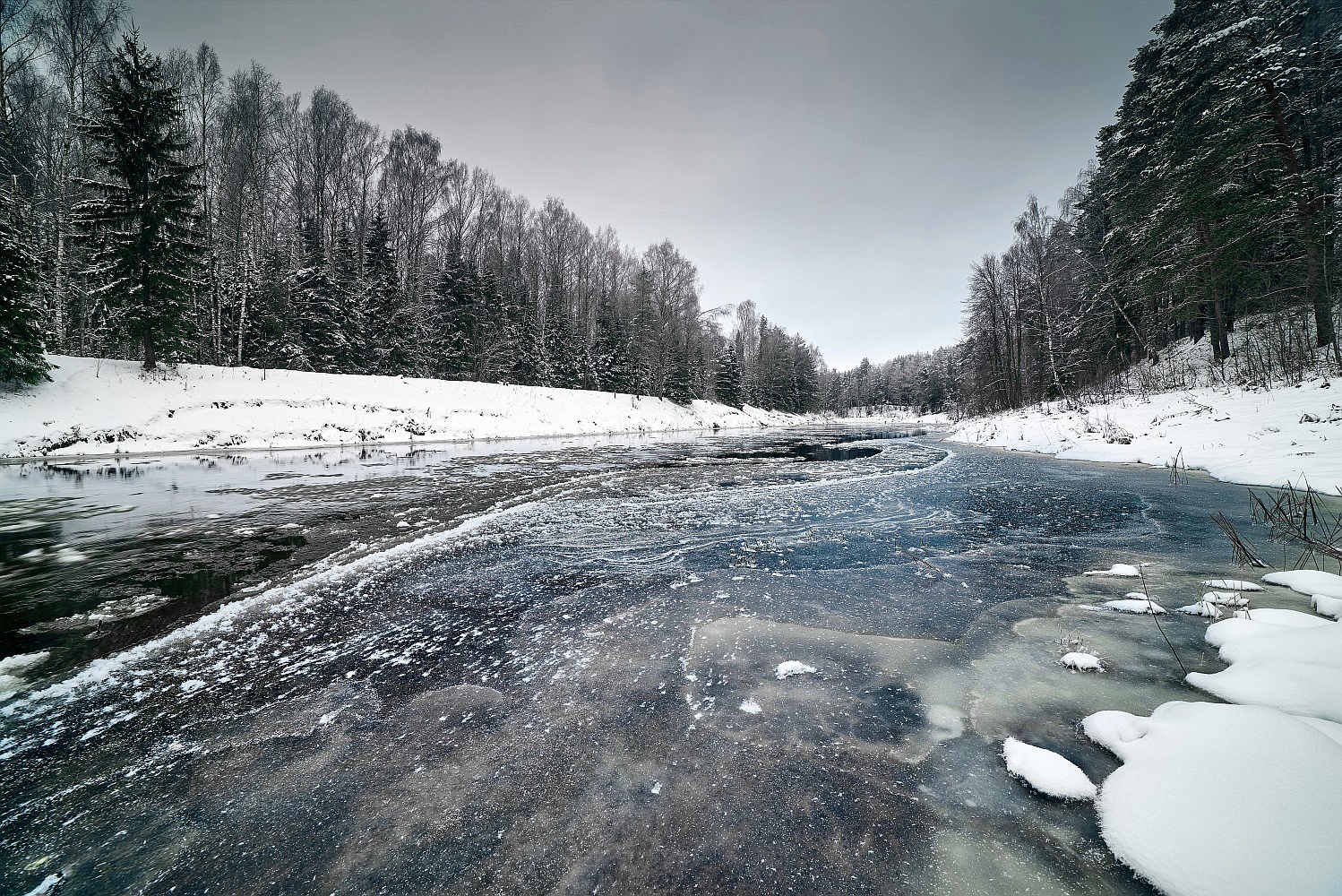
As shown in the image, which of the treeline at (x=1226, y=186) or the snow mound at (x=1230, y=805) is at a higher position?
the treeline at (x=1226, y=186)

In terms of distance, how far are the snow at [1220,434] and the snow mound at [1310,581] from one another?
8.39 ft

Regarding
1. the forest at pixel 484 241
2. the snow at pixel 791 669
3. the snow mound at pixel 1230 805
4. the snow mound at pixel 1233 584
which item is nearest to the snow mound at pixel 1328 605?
the snow mound at pixel 1233 584

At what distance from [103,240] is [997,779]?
1006 inches

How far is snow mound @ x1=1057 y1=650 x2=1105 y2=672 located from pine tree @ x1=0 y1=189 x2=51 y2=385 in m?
21.7

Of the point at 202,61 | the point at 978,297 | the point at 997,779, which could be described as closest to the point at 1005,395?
the point at 978,297

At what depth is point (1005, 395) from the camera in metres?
30.9

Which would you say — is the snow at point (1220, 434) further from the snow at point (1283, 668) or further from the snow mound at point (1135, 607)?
the snow at point (1283, 668)

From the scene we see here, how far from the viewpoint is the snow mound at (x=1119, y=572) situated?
392 centimetres

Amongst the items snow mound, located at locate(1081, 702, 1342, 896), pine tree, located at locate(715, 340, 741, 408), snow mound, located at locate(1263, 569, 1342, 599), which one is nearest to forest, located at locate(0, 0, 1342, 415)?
pine tree, located at locate(715, 340, 741, 408)

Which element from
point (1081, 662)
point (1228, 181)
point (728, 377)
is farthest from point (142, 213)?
point (728, 377)

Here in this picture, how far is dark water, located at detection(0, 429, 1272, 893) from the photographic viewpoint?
56.7 inches

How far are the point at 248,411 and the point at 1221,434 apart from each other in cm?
2750

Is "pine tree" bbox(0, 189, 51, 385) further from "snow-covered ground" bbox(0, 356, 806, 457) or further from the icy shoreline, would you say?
the icy shoreline

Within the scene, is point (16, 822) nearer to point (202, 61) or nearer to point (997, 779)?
point (997, 779)
